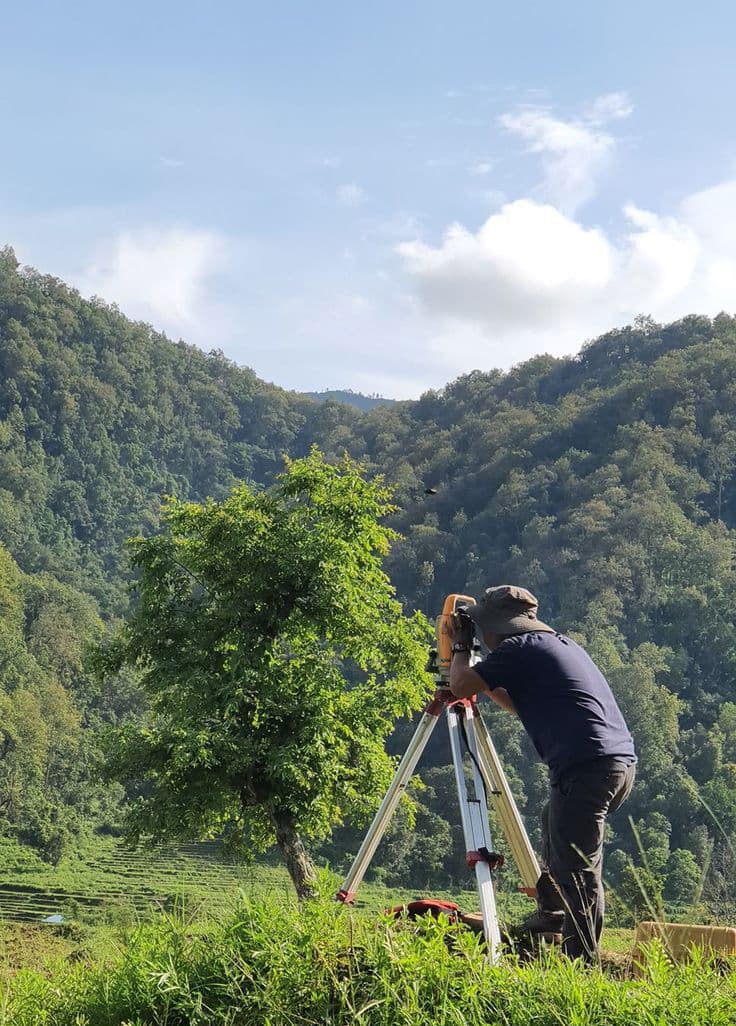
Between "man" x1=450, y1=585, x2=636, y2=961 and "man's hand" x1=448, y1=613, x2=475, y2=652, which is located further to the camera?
"man's hand" x1=448, y1=613, x2=475, y2=652

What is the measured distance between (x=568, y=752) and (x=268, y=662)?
1023 cm

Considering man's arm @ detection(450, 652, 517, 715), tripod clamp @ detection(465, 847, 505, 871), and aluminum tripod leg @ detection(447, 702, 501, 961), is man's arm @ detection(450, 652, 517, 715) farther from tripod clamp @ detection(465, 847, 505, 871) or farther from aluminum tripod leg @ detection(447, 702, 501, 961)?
tripod clamp @ detection(465, 847, 505, 871)

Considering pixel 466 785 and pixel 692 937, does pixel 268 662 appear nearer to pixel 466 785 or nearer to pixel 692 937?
pixel 466 785

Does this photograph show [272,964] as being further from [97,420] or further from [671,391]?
[97,420]

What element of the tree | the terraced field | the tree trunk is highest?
the tree

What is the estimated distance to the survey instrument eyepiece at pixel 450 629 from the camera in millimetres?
3791

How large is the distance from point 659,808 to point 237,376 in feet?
362

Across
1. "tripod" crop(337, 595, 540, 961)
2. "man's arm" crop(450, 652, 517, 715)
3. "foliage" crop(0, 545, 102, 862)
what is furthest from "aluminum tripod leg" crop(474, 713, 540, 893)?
"foliage" crop(0, 545, 102, 862)

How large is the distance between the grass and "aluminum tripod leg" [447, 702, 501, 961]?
9.8 inches

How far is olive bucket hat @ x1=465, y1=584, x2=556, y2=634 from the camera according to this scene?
143 inches

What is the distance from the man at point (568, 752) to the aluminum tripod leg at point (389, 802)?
1.29 ft

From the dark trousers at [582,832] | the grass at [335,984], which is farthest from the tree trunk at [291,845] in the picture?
the grass at [335,984]

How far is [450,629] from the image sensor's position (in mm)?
3805

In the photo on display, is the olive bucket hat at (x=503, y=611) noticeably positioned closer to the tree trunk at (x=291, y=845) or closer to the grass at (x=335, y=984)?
the grass at (x=335, y=984)
